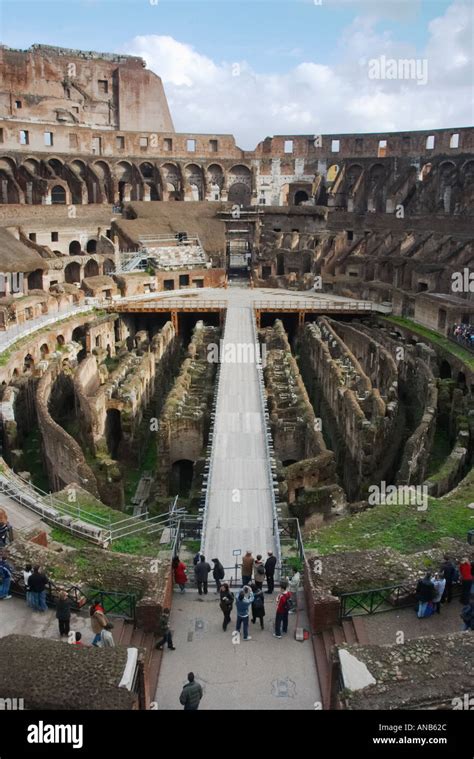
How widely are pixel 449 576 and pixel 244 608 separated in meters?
3.49

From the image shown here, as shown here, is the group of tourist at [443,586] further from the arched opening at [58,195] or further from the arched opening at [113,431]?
the arched opening at [58,195]

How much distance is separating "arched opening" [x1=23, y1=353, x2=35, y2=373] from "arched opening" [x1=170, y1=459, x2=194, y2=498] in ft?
37.9

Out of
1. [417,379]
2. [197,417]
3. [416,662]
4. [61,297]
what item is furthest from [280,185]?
[416,662]

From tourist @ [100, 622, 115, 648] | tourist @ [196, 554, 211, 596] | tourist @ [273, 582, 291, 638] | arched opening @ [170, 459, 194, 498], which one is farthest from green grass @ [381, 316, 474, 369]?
tourist @ [100, 622, 115, 648]

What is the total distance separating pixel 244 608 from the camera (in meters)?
10.8

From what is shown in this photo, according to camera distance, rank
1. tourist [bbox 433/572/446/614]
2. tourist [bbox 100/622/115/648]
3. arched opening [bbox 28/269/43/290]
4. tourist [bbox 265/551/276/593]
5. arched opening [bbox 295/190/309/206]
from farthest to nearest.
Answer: arched opening [bbox 295/190/309/206] < arched opening [bbox 28/269/43/290] < tourist [bbox 265/551/276/593] < tourist [bbox 433/572/446/614] < tourist [bbox 100/622/115/648]

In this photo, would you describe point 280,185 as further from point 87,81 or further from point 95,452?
point 95,452

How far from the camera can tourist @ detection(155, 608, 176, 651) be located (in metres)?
10.7

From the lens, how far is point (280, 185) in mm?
65125

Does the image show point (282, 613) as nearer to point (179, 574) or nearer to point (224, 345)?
point (179, 574)

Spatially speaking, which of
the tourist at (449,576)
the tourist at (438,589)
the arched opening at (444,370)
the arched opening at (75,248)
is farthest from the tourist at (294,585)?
the arched opening at (75,248)

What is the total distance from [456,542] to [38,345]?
25.1 m

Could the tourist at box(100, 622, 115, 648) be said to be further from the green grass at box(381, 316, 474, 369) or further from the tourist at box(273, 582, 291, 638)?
the green grass at box(381, 316, 474, 369)

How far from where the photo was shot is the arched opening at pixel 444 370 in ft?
107
